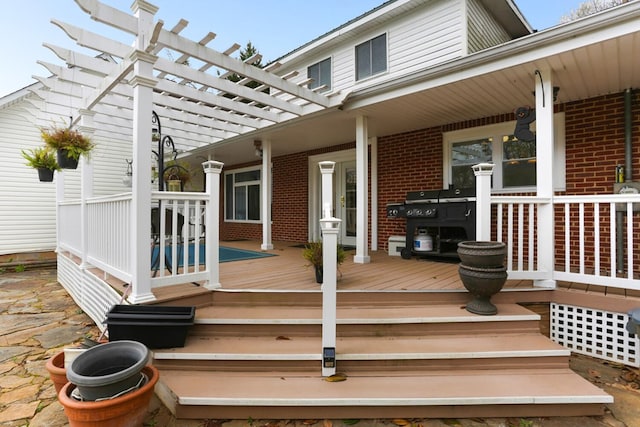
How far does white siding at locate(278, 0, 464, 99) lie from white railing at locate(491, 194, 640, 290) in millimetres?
2833

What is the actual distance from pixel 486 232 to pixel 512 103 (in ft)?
7.19

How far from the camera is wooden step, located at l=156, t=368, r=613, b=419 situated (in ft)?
6.47

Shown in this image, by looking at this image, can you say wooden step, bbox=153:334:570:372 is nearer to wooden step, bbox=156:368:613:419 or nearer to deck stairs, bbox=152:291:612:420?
deck stairs, bbox=152:291:612:420

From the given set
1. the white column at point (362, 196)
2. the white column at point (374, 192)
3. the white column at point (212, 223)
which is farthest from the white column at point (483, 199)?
the white column at point (374, 192)

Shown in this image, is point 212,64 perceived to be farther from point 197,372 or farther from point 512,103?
point 512,103

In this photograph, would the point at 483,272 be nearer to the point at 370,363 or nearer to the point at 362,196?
the point at 370,363

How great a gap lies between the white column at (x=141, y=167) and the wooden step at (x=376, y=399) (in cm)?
92

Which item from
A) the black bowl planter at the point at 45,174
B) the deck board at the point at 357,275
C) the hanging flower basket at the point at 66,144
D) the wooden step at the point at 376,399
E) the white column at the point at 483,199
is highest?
the hanging flower basket at the point at 66,144

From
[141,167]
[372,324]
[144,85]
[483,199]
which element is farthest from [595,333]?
[144,85]

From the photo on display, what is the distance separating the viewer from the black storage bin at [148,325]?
2.26 m

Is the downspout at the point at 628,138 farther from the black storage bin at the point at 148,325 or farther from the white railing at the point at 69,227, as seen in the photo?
the white railing at the point at 69,227

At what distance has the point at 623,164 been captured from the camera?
3801 mm

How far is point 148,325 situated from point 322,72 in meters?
6.21

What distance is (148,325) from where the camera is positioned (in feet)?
7.48
